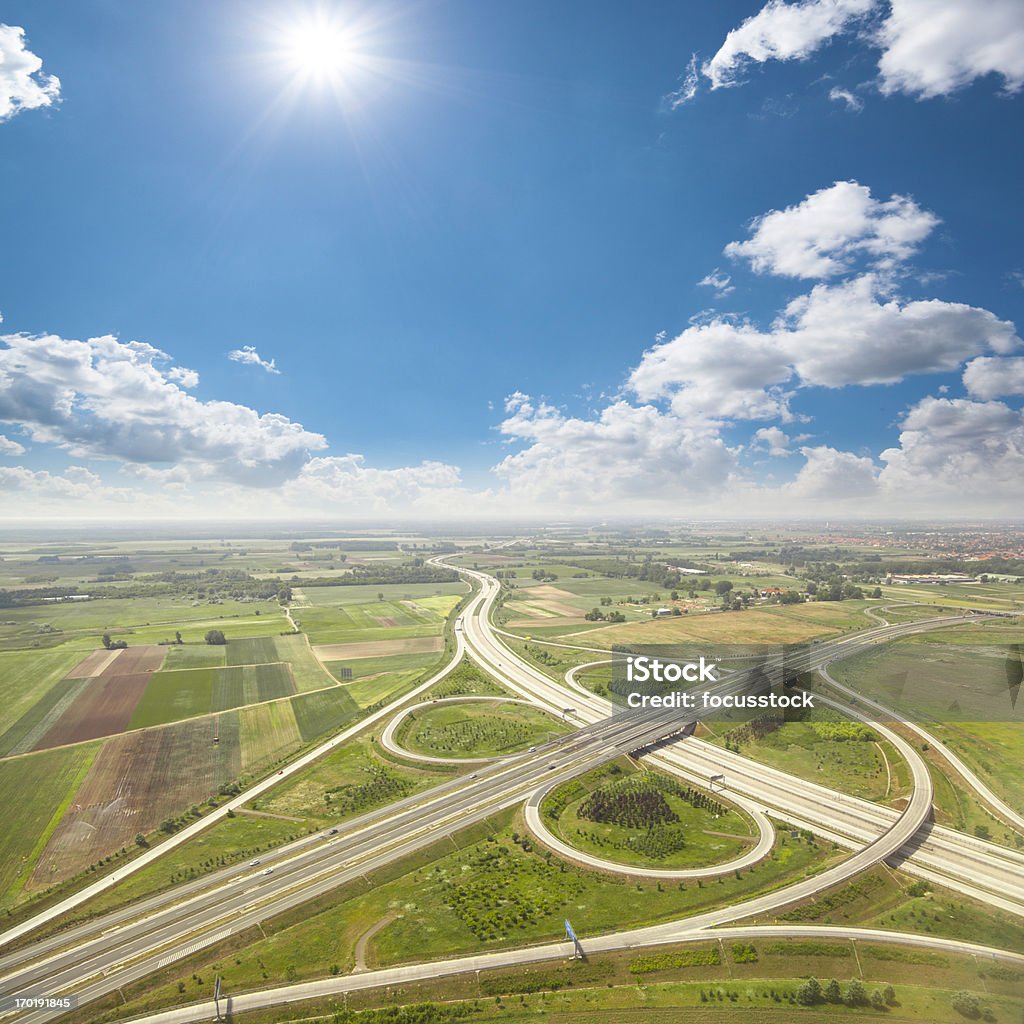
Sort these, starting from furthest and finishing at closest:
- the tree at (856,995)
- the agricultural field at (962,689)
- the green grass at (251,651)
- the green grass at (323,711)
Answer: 1. the green grass at (251,651)
2. the green grass at (323,711)
3. the agricultural field at (962,689)
4. the tree at (856,995)

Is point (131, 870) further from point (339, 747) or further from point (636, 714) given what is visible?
point (636, 714)

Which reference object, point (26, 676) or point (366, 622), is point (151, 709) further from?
point (366, 622)

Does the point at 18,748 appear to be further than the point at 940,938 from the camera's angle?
Yes

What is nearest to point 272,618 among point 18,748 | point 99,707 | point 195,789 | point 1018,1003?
point 99,707

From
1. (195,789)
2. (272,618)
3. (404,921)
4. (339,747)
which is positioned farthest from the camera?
(272,618)

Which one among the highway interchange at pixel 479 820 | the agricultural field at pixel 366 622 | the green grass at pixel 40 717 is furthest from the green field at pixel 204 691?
the highway interchange at pixel 479 820

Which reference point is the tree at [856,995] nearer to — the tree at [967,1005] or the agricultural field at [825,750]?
the tree at [967,1005]
